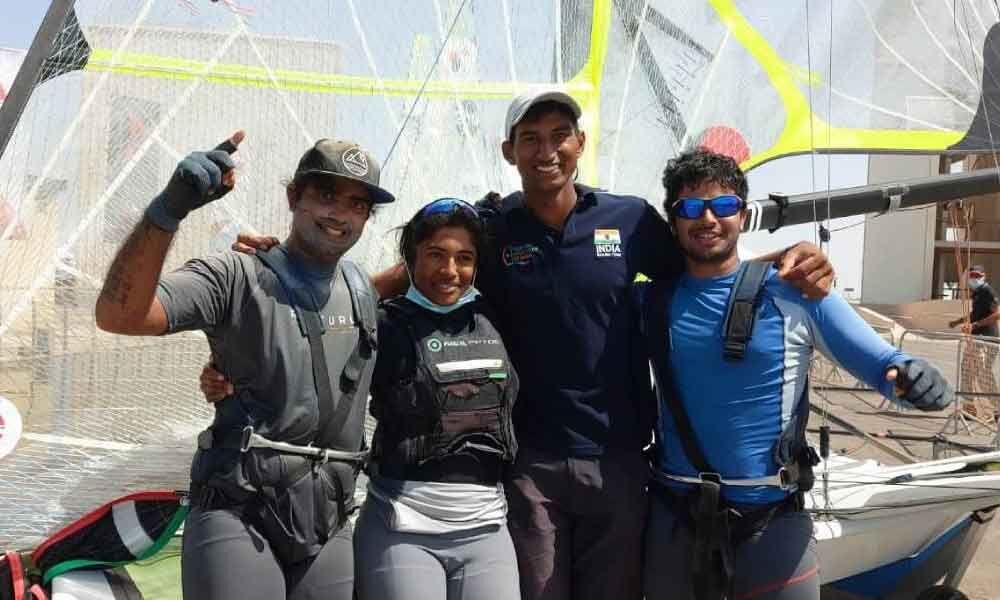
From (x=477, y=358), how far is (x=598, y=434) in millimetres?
313

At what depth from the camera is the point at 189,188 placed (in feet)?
4.00

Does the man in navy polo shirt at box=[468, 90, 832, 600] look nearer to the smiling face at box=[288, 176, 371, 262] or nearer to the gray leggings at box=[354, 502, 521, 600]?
the gray leggings at box=[354, 502, 521, 600]

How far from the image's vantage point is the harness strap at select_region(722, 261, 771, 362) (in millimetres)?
1668

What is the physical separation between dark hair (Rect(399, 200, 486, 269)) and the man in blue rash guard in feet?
1.35

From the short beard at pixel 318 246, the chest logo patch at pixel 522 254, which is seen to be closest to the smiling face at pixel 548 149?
the chest logo patch at pixel 522 254

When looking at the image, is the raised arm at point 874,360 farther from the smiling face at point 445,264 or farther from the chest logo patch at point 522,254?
the smiling face at point 445,264

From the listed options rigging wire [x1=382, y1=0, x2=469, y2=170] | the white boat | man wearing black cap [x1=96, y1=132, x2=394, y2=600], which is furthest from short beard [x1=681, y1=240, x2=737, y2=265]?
rigging wire [x1=382, y1=0, x2=469, y2=170]

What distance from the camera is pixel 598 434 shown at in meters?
1.74

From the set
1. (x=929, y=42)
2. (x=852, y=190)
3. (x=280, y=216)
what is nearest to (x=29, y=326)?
(x=280, y=216)

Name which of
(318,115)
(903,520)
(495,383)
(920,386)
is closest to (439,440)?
(495,383)

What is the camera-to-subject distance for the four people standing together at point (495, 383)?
1428 millimetres

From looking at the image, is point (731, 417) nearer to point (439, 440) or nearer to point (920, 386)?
point (920, 386)

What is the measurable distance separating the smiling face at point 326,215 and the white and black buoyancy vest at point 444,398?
0.76 ft

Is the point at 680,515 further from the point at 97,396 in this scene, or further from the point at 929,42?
the point at 929,42
